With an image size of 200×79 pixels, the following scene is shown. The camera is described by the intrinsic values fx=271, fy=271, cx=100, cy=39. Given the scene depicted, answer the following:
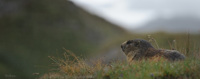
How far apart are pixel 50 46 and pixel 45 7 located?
39.0ft

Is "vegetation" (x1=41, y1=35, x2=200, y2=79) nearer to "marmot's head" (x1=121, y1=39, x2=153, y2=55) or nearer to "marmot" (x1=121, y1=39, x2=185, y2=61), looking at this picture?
"marmot" (x1=121, y1=39, x2=185, y2=61)

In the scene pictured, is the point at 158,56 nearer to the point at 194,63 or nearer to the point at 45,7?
the point at 194,63

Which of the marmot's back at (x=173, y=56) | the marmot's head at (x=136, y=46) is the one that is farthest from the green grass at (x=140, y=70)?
the marmot's head at (x=136, y=46)

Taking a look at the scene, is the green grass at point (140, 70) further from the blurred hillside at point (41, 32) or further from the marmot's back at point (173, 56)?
the blurred hillside at point (41, 32)

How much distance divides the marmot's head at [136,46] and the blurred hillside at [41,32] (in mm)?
16801

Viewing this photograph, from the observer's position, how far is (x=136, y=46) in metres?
9.03

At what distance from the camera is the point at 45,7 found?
4256 cm

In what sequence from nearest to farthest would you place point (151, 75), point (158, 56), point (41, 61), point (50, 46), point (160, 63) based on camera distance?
point (151, 75), point (160, 63), point (158, 56), point (41, 61), point (50, 46)

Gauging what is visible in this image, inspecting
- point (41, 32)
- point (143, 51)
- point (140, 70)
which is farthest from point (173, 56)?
point (41, 32)

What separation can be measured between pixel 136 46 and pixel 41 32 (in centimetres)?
2826

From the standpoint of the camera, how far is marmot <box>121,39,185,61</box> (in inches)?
A: 307

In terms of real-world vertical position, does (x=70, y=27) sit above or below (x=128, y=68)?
below

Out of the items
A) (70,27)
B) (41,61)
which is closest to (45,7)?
(70,27)

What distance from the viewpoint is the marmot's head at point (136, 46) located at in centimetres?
885
